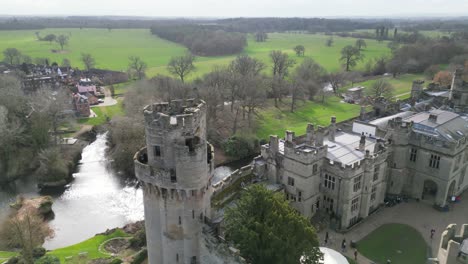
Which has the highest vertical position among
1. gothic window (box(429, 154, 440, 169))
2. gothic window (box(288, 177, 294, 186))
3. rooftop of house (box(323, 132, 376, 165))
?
rooftop of house (box(323, 132, 376, 165))

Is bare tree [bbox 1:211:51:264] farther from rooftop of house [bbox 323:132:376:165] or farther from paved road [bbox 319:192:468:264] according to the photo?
rooftop of house [bbox 323:132:376:165]

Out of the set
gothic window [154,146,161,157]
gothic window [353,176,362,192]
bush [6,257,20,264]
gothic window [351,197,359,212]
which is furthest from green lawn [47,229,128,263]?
gothic window [353,176,362,192]

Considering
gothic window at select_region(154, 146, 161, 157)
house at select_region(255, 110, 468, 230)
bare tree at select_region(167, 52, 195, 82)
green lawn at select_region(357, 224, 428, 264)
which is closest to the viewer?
gothic window at select_region(154, 146, 161, 157)

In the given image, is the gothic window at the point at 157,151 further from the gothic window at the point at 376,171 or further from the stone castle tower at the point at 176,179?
the gothic window at the point at 376,171

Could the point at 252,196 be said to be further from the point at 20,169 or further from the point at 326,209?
the point at 20,169

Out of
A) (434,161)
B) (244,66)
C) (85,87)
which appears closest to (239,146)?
(434,161)

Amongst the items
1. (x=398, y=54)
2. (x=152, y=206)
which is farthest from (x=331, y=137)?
(x=398, y=54)
